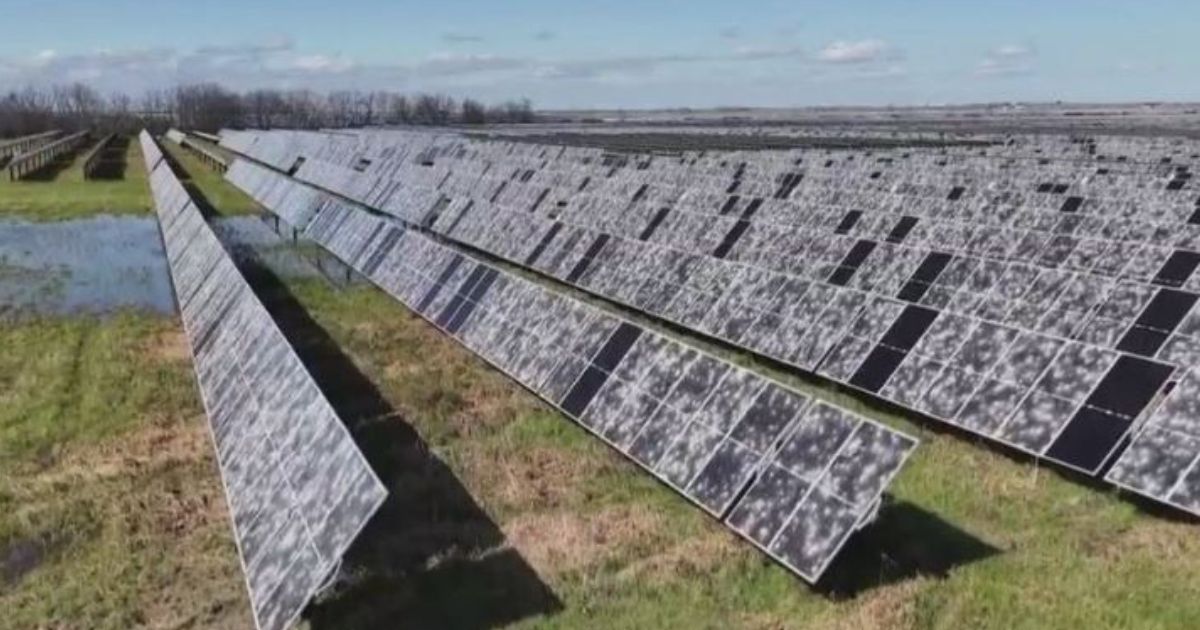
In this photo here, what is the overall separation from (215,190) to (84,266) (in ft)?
78.0

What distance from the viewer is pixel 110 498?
12.8 meters

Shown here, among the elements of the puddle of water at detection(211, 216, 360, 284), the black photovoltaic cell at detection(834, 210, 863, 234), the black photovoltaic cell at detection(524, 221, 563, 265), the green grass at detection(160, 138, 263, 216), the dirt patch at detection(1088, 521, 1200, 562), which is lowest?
the green grass at detection(160, 138, 263, 216)

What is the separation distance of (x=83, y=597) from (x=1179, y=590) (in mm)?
10066

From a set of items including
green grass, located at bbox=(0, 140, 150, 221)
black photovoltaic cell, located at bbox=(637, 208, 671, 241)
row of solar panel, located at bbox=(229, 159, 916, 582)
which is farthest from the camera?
green grass, located at bbox=(0, 140, 150, 221)

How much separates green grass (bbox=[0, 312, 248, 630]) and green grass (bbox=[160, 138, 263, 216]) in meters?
25.8

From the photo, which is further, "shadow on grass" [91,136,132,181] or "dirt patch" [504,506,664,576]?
"shadow on grass" [91,136,132,181]

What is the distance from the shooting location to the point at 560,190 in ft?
130

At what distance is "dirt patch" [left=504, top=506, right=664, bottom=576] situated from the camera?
1091 cm

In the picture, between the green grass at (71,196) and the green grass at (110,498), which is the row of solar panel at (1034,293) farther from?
the green grass at (71,196)

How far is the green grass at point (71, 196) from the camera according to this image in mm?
44781

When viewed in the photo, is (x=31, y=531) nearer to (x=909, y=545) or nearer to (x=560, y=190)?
(x=909, y=545)

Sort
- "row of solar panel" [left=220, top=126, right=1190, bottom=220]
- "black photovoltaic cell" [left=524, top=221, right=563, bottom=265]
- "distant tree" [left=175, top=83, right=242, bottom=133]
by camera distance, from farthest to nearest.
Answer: "distant tree" [left=175, top=83, right=242, bottom=133], "row of solar panel" [left=220, top=126, right=1190, bottom=220], "black photovoltaic cell" [left=524, top=221, right=563, bottom=265]

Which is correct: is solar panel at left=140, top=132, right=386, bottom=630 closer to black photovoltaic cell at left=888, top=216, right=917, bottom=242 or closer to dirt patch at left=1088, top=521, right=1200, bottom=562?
dirt patch at left=1088, top=521, right=1200, bottom=562

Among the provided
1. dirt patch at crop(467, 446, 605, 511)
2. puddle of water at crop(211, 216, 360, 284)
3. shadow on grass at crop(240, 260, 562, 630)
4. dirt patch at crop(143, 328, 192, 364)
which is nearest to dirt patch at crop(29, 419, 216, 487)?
shadow on grass at crop(240, 260, 562, 630)
